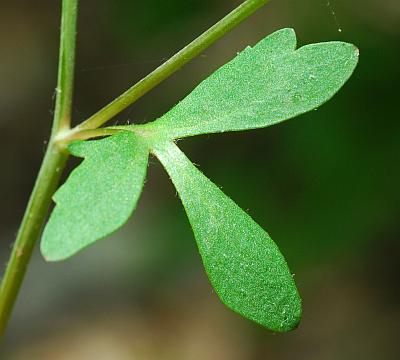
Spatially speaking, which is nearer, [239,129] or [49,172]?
[239,129]

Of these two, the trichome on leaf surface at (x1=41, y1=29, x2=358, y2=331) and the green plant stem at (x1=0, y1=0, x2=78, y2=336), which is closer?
the trichome on leaf surface at (x1=41, y1=29, x2=358, y2=331)

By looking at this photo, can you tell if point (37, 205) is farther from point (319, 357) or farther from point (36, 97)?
point (36, 97)

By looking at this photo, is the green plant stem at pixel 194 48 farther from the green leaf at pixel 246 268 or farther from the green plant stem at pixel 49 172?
the green leaf at pixel 246 268

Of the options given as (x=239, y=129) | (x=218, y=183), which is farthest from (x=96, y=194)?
(x=218, y=183)

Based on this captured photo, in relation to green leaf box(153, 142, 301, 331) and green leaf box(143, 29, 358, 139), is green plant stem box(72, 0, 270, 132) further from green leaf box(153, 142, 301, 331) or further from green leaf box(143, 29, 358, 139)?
green leaf box(153, 142, 301, 331)

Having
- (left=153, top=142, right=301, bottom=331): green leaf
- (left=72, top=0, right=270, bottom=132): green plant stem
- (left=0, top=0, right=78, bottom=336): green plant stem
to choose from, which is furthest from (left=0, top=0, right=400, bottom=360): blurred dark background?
(left=153, top=142, right=301, bottom=331): green leaf

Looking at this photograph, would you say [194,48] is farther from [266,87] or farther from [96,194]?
[96,194]
